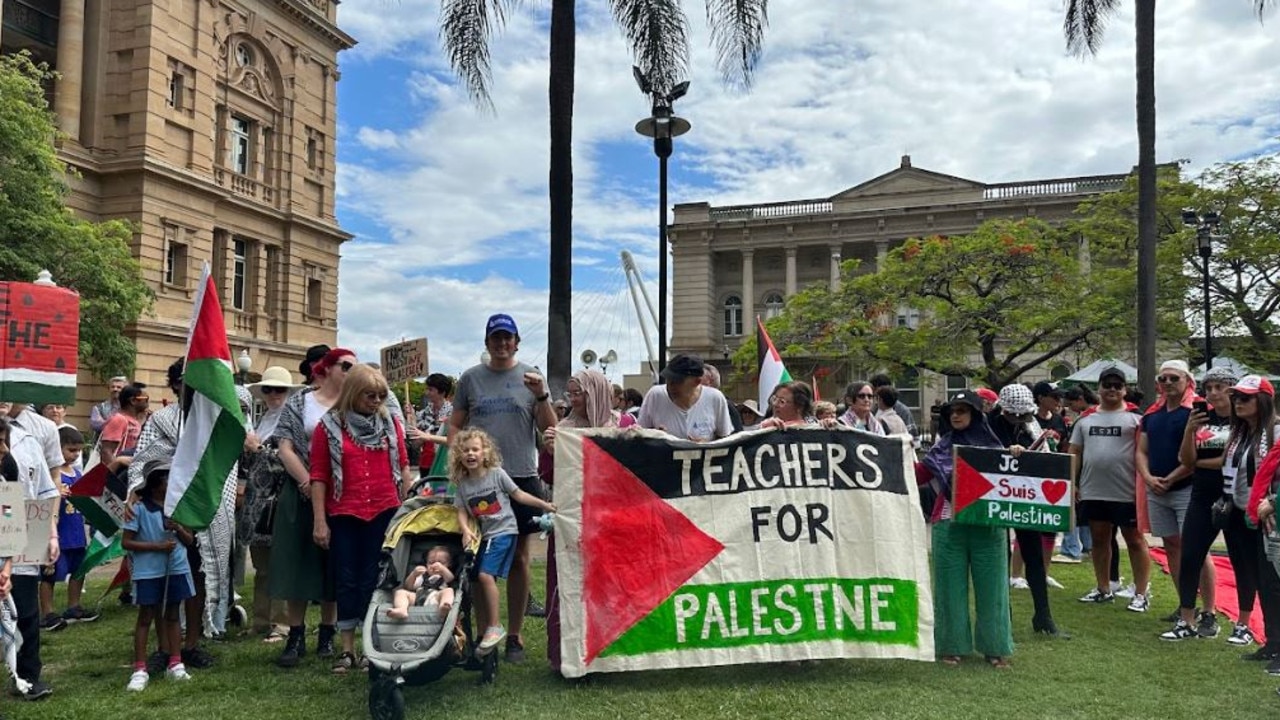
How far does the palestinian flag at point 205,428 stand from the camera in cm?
550

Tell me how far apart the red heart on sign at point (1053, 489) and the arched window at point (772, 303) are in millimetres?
44332

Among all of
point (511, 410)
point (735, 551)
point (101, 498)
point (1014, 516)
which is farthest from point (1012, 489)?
point (101, 498)

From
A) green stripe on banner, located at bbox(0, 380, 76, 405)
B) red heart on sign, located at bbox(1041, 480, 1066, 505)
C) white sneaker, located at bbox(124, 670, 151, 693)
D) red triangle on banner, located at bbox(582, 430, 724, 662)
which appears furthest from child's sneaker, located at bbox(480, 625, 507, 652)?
red heart on sign, located at bbox(1041, 480, 1066, 505)

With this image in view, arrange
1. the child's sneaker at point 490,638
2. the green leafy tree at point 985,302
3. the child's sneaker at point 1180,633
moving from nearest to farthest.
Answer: the child's sneaker at point 490,638
the child's sneaker at point 1180,633
the green leafy tree at point 985,302

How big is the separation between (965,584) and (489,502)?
3112mm

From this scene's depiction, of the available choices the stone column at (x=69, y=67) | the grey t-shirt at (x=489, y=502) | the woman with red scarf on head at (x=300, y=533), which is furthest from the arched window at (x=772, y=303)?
the grey t-shirt at (x=489, y=502)

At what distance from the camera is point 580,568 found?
212 inches

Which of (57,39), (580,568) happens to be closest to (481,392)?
(580,568)

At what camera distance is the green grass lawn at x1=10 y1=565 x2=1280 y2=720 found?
4.93 metres

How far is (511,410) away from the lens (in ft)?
20.6

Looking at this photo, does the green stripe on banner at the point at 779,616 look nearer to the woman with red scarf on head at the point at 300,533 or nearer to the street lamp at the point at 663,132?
the woman with red scarf on head at the point at 300,533

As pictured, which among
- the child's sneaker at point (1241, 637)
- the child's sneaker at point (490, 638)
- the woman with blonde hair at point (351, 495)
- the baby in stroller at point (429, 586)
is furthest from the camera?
the child's sneaker at point (1241, 637)

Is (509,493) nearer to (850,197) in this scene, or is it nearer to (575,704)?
(575,704)

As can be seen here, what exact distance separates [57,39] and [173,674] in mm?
34183
